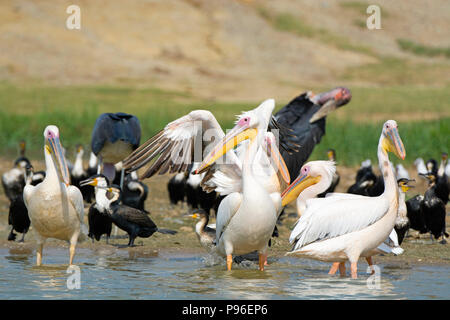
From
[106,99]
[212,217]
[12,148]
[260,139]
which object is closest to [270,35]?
[106,99]

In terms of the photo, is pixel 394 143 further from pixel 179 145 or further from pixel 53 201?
pixel 53 201

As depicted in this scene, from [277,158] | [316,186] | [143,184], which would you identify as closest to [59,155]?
[277,158]

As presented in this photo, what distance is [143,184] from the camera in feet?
34.1

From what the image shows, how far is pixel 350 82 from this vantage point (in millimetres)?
37625

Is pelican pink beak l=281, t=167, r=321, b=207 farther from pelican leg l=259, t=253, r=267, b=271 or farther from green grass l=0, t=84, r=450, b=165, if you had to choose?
green grass l=0, t=84, r=450, b=165

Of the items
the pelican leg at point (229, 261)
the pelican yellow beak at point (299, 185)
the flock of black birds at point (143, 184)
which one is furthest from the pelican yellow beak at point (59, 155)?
the pelican yellow beak at point (299, 185)

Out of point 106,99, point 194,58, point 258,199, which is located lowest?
point 258,199

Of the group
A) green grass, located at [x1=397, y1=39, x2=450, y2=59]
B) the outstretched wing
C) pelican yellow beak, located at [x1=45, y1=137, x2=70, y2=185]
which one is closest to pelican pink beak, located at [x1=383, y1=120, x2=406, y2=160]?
the outstretched wing

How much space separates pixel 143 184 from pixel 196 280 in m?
4.22

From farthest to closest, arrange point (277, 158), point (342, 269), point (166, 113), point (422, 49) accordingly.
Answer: point (422, 49) < point (166, 113) < point (277, 158) < point (342, 269)

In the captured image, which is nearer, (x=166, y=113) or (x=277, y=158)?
(x=277, y=158)

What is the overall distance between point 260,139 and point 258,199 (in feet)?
1.79

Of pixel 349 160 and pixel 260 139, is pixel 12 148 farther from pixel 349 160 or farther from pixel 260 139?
pixel 260 139

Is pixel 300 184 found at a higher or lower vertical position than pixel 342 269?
higher
